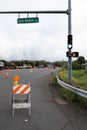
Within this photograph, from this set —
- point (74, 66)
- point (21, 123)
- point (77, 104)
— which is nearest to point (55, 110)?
point (77, 104)

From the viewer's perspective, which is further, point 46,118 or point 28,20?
point 28,20

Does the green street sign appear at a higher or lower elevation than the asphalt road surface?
higher

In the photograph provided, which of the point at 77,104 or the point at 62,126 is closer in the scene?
the point at 62,126

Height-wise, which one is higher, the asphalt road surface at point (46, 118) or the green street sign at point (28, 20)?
the green street sign at point (28, 20)

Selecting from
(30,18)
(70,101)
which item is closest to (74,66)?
(30,18)

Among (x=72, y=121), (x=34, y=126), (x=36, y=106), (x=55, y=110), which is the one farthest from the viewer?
(x=36, y=106)

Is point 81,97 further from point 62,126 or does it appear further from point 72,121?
point 62,126

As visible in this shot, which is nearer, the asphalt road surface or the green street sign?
the asphalt road surface

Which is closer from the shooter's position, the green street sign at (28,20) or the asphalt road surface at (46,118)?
the asphalt road surface at (46,118)

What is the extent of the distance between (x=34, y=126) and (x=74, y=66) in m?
67.5

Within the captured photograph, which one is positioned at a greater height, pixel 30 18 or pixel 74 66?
pixel 30 18

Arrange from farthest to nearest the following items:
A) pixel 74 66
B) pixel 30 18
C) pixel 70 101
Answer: pixel 74 66 < pixel 30 18 < pixel 70 101

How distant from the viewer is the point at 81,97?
1209cm

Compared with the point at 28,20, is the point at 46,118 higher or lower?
lower
